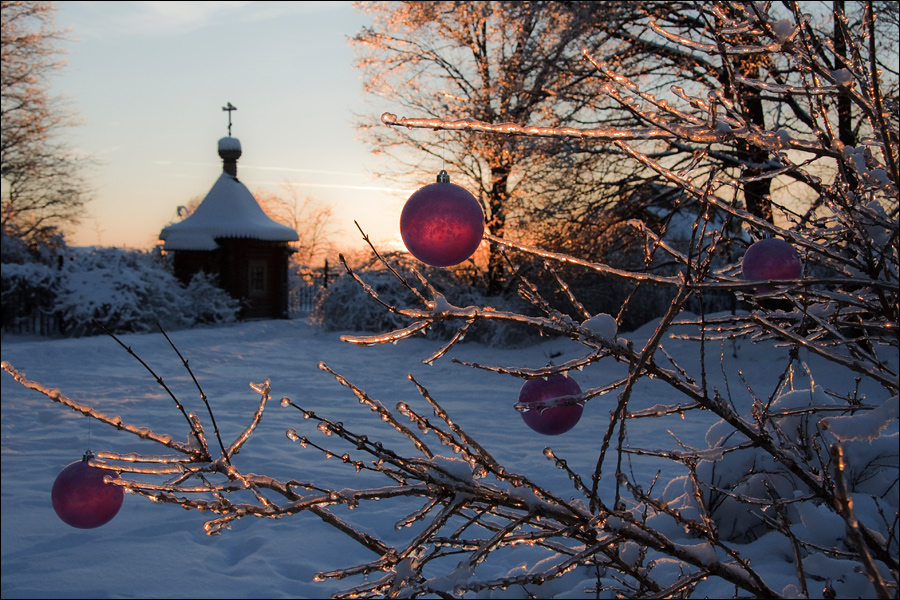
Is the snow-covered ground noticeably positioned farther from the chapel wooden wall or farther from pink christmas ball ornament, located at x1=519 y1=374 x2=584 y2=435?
the chapel wooden wall

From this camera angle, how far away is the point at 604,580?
9.63ft

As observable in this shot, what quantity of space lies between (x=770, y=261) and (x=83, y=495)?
1999mm

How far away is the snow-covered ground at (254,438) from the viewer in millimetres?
3238

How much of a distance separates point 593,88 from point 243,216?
14.1m

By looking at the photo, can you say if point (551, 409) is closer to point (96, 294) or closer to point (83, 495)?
point (83, 495)

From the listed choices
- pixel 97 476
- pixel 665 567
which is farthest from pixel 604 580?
pixel 97 476

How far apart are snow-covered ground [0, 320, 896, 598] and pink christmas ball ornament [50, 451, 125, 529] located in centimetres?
123

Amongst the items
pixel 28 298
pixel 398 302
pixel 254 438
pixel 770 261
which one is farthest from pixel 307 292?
pixel 770 261

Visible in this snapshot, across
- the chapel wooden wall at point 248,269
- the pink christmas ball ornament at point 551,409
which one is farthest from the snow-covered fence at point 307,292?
the pink christmas ball ornament at point 551,409

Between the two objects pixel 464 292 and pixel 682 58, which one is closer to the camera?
pixel 682 58

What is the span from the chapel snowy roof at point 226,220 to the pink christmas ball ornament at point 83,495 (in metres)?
19.2

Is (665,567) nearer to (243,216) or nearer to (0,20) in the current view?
(243,216)

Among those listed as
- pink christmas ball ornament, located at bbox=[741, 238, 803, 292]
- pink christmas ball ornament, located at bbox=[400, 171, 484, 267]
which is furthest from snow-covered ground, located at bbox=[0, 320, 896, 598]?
pink christmas ball ornament, located at bbox=[400, 171, 484, 267]

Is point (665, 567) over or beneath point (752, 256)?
beneath
